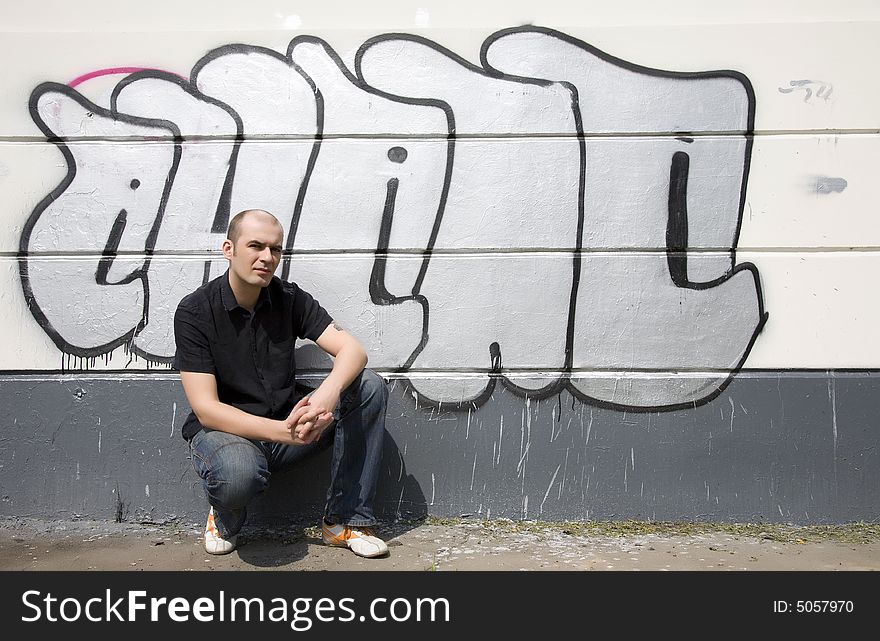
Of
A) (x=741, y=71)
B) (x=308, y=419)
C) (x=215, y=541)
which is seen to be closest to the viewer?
(x=308, y=419)

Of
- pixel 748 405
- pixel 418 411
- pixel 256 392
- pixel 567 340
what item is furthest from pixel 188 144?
pixel 748 405

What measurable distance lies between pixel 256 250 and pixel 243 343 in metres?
0.37

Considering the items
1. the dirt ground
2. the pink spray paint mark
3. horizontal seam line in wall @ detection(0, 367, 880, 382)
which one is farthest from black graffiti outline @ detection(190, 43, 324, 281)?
the dirt ground

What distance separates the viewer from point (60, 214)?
346cm

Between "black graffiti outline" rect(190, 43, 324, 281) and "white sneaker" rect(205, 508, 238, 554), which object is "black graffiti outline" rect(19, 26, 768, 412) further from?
"white sneaker" rect(205, 508, 238, 554)

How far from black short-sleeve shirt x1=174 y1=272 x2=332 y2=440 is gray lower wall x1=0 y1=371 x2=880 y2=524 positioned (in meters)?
0.46

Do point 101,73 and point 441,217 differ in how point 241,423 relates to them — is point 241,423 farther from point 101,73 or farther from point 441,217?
point 101,73

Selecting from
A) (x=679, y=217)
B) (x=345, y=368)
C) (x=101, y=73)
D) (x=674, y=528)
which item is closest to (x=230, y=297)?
(x=345, y=368)

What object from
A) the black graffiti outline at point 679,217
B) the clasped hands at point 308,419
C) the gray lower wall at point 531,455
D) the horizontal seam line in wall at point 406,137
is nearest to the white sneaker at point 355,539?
the gray lower wall at point 531,455

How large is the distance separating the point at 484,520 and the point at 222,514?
113cm

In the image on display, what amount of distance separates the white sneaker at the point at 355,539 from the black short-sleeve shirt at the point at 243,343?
1.70 feet

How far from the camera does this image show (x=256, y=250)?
118 inches

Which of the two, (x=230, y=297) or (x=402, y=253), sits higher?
(x=402, y=253)

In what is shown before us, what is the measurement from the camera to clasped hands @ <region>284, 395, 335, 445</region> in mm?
2863
